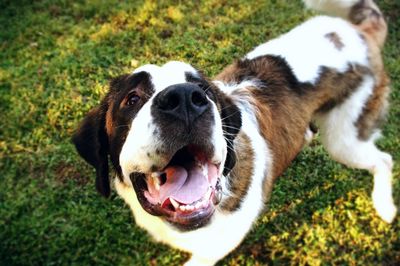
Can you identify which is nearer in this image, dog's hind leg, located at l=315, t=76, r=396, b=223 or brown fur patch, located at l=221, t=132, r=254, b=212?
brown fur patch, located at l=221, t=132, r=254, b=212

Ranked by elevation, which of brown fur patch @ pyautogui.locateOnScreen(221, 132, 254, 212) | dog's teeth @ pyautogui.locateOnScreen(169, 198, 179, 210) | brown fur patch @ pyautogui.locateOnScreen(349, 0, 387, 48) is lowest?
brown fur patch @ pyautogui.locateOnScreen(221, 132, 254, 212)

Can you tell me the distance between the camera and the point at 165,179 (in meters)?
2.38

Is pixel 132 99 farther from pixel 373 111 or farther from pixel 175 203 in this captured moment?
pixel 373 111

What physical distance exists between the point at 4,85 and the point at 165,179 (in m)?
3.57

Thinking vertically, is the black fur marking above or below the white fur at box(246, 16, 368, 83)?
above

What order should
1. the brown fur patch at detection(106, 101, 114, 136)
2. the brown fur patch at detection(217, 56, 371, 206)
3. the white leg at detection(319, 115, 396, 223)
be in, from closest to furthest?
the brown fur patch at detection(106, 101, 114, 136)
the brown fur patch at detection(217, 56, 371, 206)
the white leg at detection(319, 115, 396, 223)

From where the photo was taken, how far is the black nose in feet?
6.70

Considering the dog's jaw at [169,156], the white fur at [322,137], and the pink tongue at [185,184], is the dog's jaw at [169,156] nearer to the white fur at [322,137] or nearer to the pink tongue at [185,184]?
the pink tongue at [185,184]

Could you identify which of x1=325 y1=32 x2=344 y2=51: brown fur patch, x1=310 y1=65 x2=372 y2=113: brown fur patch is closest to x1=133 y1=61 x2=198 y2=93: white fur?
x1=310 y1=65 x2=372 y2=113: brown fur patch

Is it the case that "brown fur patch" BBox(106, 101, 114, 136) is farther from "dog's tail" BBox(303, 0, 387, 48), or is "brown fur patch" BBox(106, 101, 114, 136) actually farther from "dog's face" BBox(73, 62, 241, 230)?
"dog's tail" BBox(303, 0, 387, 48)

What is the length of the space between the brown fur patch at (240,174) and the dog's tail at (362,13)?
1468mm

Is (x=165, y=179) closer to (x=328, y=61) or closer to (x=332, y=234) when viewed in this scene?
(x=328, y=61)

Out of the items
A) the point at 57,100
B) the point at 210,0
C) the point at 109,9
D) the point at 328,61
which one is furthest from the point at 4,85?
the point at 328,61

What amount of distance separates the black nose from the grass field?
212cm
